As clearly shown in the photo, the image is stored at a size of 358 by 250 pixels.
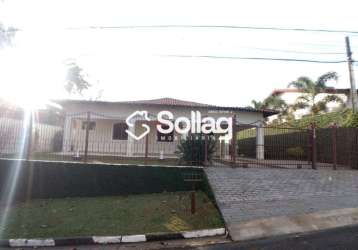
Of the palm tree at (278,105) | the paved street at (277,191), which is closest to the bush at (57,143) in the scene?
the paved street at (277,191)

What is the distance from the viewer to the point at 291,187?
899cm

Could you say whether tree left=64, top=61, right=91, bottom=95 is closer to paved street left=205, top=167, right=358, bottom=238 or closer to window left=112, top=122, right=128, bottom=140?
window left=112, top=122, right=128, bottom=140

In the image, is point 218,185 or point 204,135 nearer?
point 218,185

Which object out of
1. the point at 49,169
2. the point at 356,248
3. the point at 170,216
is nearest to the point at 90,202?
the point at 49,169

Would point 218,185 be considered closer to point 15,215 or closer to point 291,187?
point 291,187

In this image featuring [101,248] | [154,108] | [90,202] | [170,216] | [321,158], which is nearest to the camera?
[101,248]

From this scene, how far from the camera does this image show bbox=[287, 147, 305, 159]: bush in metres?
12.3

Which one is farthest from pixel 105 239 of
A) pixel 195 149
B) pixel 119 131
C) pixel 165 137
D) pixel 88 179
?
pixel 119 131

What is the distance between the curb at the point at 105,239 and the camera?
5.76 meters

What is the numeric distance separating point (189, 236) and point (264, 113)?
42.5 feet

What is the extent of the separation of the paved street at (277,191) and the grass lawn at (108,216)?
546mm

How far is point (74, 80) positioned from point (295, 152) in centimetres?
2777

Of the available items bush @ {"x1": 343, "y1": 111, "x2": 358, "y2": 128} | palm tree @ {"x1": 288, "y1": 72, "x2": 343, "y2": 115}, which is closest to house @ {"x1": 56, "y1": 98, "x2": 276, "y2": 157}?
bush @ {"x1": 343, "y1": 111, "x2": 358, "y2": 128}

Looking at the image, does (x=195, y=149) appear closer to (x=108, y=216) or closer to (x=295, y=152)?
(x=108, y=216)
